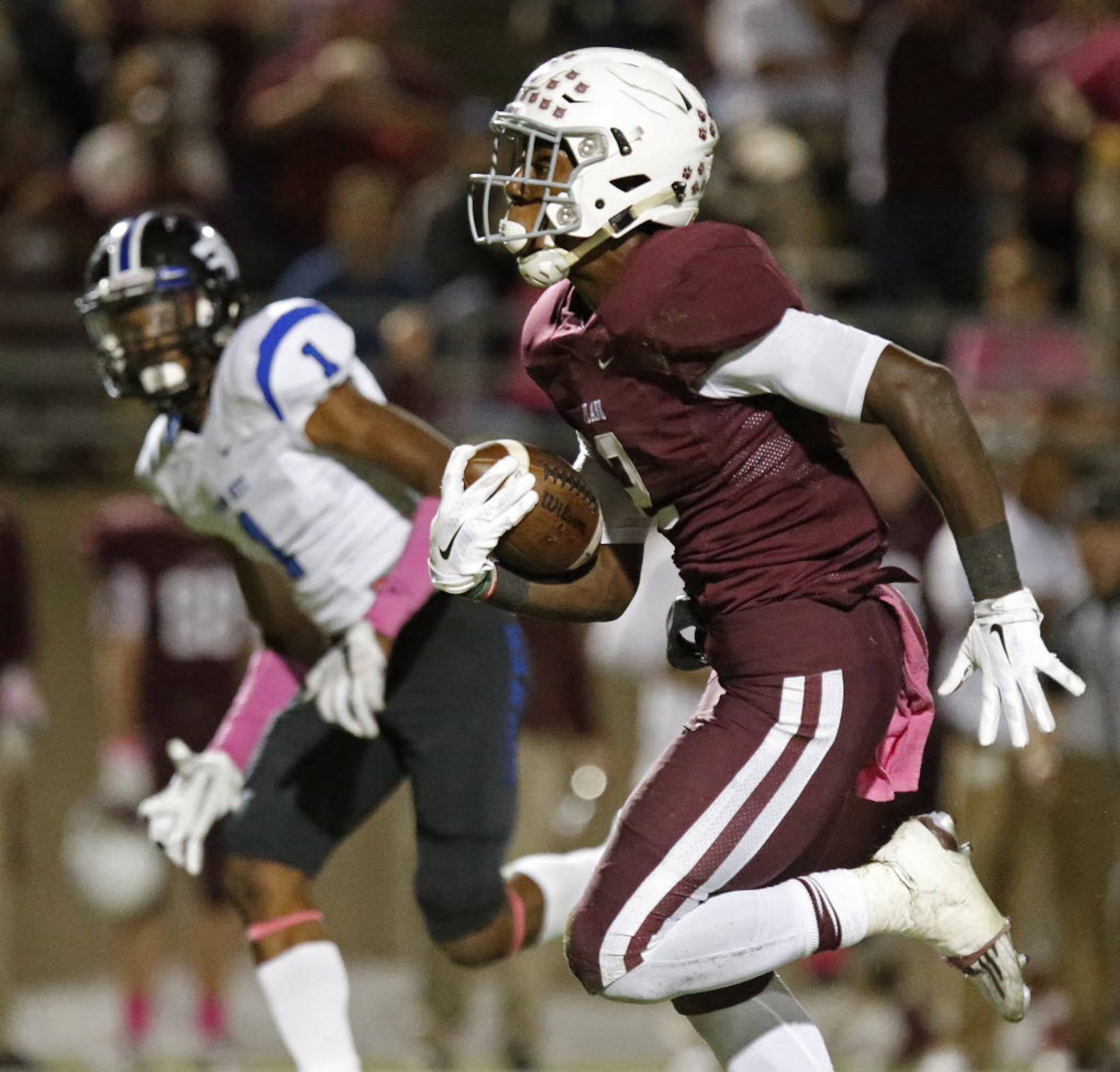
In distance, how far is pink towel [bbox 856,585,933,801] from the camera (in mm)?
3531

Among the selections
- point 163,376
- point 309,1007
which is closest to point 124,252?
point 163,376

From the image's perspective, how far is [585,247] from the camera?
3.47 metres

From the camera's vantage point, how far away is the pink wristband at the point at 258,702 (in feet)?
14.9

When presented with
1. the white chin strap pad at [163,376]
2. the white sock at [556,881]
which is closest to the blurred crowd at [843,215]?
the white sock at [556,881]

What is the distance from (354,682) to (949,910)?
121cm

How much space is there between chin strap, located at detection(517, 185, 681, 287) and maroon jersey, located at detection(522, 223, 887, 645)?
8 cm

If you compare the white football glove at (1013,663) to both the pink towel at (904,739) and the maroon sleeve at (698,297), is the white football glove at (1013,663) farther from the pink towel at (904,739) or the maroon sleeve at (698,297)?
the maroon sleeve at (698,297)

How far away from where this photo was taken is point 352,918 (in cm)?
786

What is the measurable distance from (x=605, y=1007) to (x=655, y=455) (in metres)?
4.70

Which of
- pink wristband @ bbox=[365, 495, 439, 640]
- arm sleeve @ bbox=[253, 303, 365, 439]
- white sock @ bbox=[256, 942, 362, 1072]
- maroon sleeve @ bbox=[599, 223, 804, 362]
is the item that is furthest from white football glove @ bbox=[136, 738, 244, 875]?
maroon sleeve @ bbox=[599, 223, 804, 362]

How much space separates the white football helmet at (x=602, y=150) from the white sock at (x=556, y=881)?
156cm

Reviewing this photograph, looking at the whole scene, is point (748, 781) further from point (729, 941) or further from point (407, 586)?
point (407, 586)

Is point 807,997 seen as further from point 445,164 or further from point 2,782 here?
point 445,164

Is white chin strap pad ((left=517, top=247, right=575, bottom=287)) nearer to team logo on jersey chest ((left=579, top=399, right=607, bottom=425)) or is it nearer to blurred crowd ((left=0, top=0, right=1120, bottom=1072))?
team logo on jersey chest ((left=579, top=399, right=607, bottom=425))
